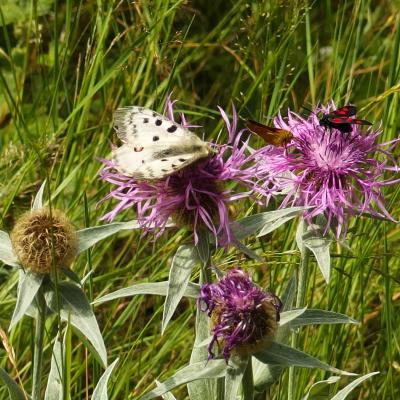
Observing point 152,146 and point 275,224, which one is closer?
point 152,146

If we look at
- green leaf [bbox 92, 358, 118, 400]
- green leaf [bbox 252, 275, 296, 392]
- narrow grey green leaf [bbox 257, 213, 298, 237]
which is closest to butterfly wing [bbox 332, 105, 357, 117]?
narrow grey green leaf [bbox 257, 213, 298, 237]

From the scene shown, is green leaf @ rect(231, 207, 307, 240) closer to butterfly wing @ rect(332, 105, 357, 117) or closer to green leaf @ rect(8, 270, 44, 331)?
butterfly wing @ rect(332, 105, 357, 117)

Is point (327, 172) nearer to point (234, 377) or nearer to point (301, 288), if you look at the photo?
point (301, 288)

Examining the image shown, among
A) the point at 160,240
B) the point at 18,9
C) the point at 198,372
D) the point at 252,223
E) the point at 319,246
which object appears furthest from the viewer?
the point at 18,9

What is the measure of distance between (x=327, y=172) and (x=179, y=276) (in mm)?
447

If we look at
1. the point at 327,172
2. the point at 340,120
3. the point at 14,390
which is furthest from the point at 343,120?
the point at 14,390

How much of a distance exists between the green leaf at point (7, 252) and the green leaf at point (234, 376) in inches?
18.5

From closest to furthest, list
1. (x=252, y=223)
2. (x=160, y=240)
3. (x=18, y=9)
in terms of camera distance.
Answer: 1. (x=252, y=223)
2. (x=160, y=240)
3. (x=18, y=9)

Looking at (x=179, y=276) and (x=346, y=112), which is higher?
(x=346, y=112)

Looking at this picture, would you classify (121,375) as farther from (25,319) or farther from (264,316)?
(264,316)

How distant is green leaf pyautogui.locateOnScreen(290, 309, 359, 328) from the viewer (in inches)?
54.6

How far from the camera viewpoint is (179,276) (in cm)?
140

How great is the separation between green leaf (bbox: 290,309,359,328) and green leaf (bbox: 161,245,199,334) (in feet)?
0.71

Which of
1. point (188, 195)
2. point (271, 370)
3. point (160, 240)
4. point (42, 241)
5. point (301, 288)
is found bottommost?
point (160, 240)
